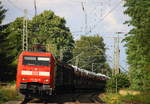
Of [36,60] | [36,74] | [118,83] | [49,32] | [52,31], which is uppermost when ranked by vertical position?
[52,31]

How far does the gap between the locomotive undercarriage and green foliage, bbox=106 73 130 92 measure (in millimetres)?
16803

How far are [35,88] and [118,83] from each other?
18.4 m

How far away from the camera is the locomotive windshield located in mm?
25047

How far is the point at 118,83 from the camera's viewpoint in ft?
135

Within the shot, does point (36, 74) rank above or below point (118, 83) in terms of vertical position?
above

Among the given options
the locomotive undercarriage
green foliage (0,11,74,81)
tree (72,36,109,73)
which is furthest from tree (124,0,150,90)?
tree (72,36,109,73)

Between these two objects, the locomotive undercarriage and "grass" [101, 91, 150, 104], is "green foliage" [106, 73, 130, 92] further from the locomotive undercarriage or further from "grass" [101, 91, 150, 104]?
the locomotive undercarriage

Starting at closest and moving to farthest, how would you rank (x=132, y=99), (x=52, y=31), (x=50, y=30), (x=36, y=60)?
(x=36, y=60) < (x=132, y=99) < (x=52, y=31) < (x=50, y=30)

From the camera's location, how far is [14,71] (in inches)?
1764

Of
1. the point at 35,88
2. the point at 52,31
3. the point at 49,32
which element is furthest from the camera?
the point at 52,31

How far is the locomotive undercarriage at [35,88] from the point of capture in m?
24.2

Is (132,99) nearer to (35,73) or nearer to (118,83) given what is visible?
(35,73)

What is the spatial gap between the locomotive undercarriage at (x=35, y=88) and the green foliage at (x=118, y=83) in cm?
1680

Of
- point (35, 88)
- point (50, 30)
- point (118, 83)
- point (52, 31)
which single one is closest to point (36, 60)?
point (35, 88)
